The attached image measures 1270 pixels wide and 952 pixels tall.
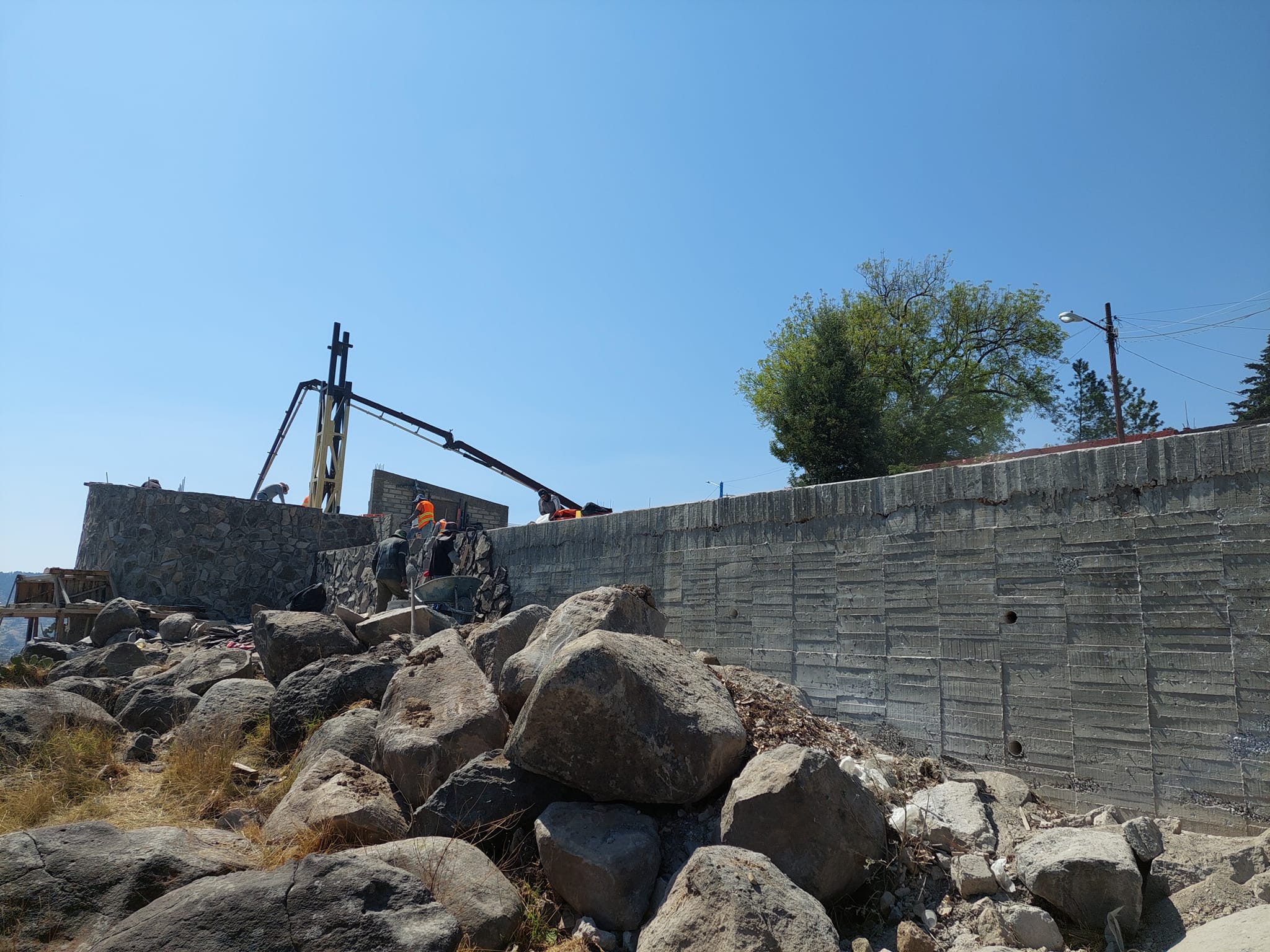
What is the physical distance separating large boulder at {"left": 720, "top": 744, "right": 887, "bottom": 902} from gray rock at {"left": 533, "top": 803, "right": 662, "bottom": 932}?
42cm

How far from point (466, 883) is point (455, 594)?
23.8 feet

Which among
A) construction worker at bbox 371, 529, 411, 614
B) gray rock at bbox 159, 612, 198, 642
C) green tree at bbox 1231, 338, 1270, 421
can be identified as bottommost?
gray rock at bbox 159, 612, 198, 642

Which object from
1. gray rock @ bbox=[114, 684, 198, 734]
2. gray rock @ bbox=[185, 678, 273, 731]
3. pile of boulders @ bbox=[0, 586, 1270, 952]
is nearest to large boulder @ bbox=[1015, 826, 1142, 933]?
pile of boulders @ bbox=[0, 586, 1270, 952]

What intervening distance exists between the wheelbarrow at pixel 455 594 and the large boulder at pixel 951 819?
23.6 ft

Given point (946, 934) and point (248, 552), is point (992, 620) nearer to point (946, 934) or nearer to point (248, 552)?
point (946, 934)

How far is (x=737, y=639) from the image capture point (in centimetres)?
715

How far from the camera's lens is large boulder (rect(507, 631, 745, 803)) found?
14.1 ft

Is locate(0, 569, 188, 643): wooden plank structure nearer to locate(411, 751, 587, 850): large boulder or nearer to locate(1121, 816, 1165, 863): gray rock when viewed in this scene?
locate(411, 751, 587, 850): large boulder

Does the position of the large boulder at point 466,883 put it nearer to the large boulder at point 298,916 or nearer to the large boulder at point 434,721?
the large boulder at point 298,916

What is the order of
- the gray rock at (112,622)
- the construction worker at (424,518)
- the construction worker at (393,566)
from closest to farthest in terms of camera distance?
the construction worker at (393,566)
the gray rock at (112,622)
the construction worker at (424,518)

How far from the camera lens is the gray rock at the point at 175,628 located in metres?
12.9

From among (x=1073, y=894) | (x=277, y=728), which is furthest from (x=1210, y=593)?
(x=277, y=728)

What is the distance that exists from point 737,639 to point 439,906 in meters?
4.15

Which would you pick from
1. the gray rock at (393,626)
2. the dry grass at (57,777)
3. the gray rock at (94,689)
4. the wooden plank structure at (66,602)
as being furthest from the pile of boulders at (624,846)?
the wooden plank structure at (66,602)
